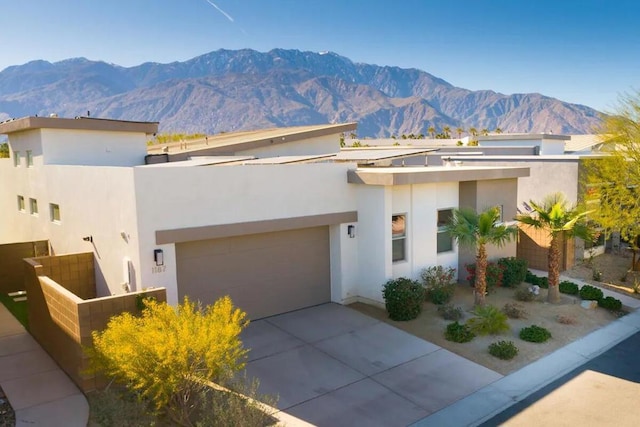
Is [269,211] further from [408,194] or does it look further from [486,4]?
[486,4]

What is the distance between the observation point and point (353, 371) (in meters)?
11.1

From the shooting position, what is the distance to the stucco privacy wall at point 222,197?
39.4 feet

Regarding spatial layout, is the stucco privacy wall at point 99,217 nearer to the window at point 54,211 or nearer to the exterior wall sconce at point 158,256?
the window at point 54,211

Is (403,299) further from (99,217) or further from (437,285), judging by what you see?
(99,217)

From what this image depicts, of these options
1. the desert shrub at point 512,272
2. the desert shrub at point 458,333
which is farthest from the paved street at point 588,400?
the desert shrub at point 512,272

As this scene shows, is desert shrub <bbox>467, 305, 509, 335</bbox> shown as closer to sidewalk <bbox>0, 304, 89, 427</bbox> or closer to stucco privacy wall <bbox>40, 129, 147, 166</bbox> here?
sidewalk <bbox>0, 304, 89, 427</bbox>

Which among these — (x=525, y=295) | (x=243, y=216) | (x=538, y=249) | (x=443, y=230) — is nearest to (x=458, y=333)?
(x=525, y=295)

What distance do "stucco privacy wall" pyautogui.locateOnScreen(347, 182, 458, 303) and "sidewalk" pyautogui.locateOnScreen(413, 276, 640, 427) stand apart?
4.69 meters

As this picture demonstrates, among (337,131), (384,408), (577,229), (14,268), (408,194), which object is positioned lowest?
(384,408)

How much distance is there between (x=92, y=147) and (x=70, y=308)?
10514 mm

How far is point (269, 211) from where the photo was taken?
13922 millimetres

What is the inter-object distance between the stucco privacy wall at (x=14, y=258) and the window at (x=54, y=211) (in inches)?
39.0

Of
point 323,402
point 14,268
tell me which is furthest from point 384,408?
point 14,268

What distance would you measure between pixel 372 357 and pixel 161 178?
6.29 meters
